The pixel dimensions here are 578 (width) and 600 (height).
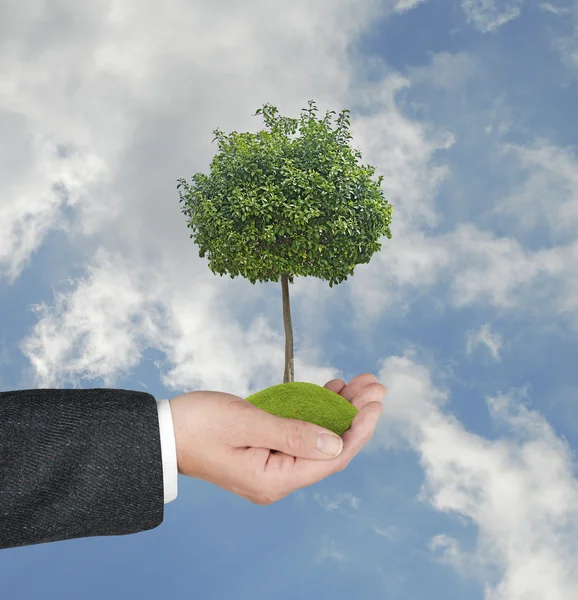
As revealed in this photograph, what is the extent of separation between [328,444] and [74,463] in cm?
67

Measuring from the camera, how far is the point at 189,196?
8.23 metres

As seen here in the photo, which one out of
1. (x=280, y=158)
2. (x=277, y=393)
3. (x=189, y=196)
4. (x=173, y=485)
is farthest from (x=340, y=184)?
(x=173, y=485)

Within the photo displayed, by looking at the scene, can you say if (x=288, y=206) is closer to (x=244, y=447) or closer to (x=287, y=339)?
(x=287, y=339)

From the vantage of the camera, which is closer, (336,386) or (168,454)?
(168,454)

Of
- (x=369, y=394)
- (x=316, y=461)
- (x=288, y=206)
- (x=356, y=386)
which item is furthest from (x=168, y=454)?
(x=288, y=206)

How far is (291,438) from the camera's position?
68.8 inches

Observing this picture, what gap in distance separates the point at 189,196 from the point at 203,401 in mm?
6796

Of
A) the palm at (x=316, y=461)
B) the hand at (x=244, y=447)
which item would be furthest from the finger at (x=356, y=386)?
the hand at (x=244, y=447)

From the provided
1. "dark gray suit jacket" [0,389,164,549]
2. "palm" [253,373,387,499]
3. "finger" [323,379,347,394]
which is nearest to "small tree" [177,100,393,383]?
"finger" [323,379,347,394]

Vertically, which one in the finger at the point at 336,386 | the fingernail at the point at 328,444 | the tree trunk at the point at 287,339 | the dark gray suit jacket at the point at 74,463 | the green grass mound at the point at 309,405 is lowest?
the dark gray suit jacket at the point at 74,463

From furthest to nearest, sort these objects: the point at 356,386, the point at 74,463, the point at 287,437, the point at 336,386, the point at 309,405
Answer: the point at 336,386 → the point at 356,386 → the point at 309,405 → the point at 287,437 → the point at 74,463

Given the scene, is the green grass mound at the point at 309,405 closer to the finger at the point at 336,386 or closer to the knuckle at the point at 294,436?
the finger at the point at 336,386

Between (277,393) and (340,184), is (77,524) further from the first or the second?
(340,184)

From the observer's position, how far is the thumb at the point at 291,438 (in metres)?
1.73
